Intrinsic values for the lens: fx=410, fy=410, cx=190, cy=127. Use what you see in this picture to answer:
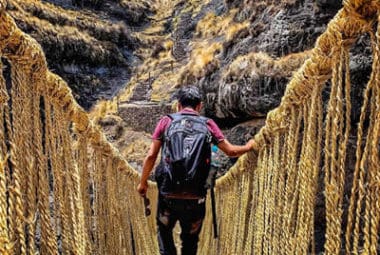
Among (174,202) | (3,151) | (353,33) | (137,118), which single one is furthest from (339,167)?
(137,118)

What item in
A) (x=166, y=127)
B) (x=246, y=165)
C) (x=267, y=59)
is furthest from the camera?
(x=267, y=59)

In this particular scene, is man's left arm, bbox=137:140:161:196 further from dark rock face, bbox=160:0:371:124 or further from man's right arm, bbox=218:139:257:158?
dark rock face, bbox=160:0:371:124

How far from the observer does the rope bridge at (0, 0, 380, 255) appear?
0.80m

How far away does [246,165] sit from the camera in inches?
88.1

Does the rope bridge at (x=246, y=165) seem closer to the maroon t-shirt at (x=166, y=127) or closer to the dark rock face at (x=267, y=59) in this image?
the maroon t-shirt at (x=166, y=127)

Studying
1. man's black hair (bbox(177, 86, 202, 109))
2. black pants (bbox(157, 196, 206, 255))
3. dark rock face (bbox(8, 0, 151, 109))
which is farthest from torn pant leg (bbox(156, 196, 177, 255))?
dark rock face (bbox(8, 0, 151, 109))

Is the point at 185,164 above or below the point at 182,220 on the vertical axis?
above

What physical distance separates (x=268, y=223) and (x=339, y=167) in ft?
2.86

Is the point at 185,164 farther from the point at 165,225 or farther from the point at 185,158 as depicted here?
the point at 165,225

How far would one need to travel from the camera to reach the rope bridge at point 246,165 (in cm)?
80

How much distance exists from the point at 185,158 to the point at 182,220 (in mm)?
415

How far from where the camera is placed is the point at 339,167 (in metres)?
0.89

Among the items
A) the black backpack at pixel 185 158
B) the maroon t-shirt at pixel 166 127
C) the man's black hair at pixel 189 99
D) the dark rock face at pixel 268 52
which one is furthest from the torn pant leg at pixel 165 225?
the dark rock face at pixel 268 52

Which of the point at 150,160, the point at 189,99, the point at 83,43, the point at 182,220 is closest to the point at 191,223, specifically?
the point at 182,220
